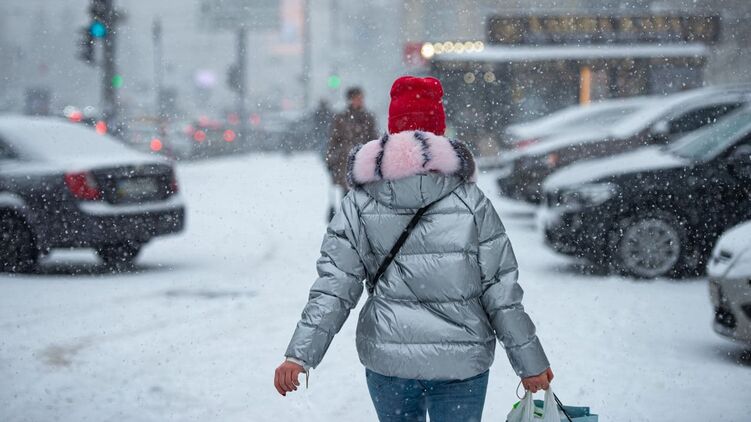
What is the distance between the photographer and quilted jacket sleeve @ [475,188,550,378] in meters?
2.72

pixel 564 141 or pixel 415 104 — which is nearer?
pixel 415 104

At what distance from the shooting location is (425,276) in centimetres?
269

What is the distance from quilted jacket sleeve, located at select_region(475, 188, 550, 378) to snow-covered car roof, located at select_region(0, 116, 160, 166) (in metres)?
7.39

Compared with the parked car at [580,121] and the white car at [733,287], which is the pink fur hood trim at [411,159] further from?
the parked car at [580,121]

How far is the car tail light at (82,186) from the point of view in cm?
924

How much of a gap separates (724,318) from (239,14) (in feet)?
141

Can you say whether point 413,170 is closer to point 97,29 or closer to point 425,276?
point 425,276

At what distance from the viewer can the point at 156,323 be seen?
7117mm

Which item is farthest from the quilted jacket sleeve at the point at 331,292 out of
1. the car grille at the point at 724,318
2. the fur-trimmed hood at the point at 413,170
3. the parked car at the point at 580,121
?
the parked car at the point at 580,121

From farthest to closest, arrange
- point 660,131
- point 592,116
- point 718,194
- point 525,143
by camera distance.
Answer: point 592,116
point 525,143
point 660,131
point 718,194

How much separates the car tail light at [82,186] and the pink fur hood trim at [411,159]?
699 centimetres

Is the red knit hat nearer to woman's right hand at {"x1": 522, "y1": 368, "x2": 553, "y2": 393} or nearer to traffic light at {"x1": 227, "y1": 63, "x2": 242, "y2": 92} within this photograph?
woman's right hand at {"x1": 522, "y1": 368, "x2": 553, "y2": 393}

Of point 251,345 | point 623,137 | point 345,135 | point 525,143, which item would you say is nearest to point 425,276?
point 251,345

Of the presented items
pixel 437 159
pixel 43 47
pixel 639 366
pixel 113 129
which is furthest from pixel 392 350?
pixel 43 47
